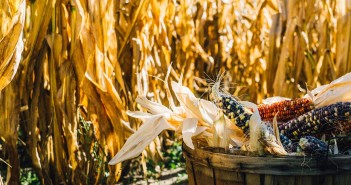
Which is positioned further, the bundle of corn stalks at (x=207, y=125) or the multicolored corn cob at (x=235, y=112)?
the multicolored corn cob at (x=235, y=112)

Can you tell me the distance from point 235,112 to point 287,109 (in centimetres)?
32

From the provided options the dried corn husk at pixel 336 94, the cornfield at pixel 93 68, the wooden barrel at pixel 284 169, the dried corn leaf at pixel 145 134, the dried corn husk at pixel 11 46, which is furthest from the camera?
the cornfield at pixel 93 68

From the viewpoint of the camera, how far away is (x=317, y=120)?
2.21 m

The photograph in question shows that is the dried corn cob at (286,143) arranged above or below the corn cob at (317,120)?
below

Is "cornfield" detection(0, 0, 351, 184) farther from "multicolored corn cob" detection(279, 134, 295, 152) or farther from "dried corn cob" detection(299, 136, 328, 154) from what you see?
"dried corn cob" detection(299, 136, 328, 154)

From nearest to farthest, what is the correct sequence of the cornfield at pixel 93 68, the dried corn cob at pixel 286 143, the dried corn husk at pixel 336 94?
the dried corn cob at pixel 286 143, the dried corn husk at pixel 336 94, the cornfield at pixel 93 68

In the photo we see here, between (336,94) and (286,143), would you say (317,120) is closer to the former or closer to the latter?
(286,143)

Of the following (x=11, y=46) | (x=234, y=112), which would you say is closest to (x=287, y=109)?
(x=234, y=112)

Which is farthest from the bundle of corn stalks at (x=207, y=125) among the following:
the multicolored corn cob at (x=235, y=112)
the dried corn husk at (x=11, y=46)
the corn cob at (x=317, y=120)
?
the dried corn husk at (x=11, y=46)

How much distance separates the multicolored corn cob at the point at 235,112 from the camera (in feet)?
7.26

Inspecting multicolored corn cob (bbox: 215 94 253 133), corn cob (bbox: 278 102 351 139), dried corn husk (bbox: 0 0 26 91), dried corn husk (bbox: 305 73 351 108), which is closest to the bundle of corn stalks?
multicolored corn cob (bbox: 215 94 253 133)

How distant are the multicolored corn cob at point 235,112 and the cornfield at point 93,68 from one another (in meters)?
0.25

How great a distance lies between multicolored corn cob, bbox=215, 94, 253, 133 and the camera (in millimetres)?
2213

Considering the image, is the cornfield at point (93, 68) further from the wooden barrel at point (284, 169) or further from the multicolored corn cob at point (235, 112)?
the wooden barrel at point (284, 169)
